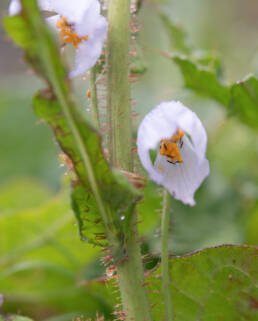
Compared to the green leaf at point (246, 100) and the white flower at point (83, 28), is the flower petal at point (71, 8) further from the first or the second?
the green leaf at point (246, 100)

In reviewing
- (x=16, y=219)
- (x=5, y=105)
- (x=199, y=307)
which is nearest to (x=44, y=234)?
(x=16, y=219)

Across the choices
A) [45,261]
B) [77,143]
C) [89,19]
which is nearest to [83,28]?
[89,19]

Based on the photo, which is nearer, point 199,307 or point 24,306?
point 199,307

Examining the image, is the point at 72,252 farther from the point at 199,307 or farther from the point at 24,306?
the point at 199,307

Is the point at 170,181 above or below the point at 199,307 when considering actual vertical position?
above

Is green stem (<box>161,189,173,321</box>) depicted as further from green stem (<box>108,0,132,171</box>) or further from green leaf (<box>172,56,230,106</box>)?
green leaf (<box>172,56,230,106</box>)

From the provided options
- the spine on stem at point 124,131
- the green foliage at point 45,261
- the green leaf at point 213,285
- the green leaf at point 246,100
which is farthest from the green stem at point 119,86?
the green foliage at point 45,261
